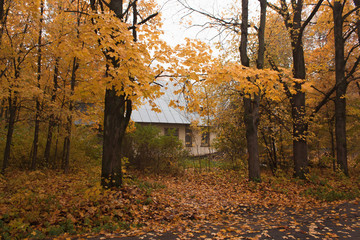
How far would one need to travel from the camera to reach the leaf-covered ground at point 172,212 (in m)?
4.71

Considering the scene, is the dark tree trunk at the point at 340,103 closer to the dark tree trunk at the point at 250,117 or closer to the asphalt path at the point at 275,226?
the dark tree trunk at the point at 250,117

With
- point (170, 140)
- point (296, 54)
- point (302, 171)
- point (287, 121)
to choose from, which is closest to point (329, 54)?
point (296, 54)

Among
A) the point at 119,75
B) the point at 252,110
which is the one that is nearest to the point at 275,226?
the point at 119,75

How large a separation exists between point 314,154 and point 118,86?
14.4 metres

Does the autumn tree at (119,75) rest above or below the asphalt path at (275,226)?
above

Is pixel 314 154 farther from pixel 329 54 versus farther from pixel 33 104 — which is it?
pixel 33 104

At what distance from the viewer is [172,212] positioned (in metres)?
6.26

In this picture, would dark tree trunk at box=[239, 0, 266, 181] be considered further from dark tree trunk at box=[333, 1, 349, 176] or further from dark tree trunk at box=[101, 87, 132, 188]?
dark tree trunk at box=[101, 87, 132, 188]

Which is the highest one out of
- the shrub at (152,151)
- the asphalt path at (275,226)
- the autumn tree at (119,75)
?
the autumn tree at (119,75)

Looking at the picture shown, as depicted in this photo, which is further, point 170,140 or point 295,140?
point 170,140

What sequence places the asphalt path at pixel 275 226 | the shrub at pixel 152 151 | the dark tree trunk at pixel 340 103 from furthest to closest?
the shrub at pixel 152 151 < the dark tree trunk at pixel 340 103 < the asphalt path at pixel 275 226

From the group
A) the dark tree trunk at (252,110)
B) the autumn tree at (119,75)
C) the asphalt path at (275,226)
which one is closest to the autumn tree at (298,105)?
A: the dark tree trunk at (252,110)

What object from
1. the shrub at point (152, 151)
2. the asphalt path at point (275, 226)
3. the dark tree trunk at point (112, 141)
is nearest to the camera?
the asphalt path at point (275, 226)

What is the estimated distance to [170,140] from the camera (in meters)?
12.8
